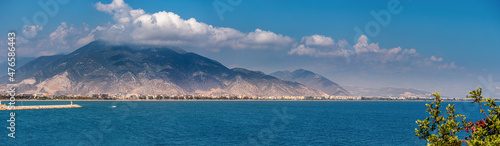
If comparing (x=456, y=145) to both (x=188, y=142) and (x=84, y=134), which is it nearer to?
(x=188, y=142)

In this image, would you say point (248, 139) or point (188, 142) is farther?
point (248, 139)

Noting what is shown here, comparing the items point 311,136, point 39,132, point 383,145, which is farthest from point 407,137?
point 39,132

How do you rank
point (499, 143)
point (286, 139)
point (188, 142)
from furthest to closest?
point (286, 139)
point (188, 142)
point (499, 143)

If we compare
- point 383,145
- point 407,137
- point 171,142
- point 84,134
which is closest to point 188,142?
point 171,142

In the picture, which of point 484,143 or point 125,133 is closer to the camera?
point 484,143

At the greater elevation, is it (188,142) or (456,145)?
(456,145)

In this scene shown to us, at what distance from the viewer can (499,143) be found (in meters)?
22.2

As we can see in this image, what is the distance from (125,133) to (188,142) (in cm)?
2416

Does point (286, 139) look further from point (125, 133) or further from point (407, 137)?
point (125, 133)

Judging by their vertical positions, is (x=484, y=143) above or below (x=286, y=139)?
above

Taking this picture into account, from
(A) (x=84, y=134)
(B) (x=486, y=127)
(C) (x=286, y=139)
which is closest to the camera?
(B) (x=486, y=127)

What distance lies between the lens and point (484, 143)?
22234 mm

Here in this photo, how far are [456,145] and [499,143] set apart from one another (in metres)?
2.70

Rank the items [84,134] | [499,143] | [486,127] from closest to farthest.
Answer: [499,143] → [486,127] → [84,134]
